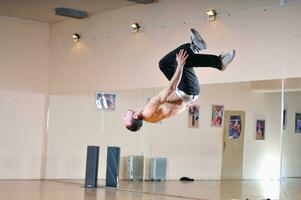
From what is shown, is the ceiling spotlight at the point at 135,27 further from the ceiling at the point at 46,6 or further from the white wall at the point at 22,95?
the white wall at the point at 22,95

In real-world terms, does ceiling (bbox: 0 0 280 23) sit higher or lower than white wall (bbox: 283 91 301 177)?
higher

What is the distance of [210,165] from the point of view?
37.0 feet

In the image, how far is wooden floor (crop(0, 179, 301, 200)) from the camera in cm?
995

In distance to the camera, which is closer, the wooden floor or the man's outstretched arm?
the man's outstretched arm

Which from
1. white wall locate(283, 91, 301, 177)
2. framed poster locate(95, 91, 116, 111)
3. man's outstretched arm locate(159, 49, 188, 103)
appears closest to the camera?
man's outstretched arm locate(159, 49, 188, 103)

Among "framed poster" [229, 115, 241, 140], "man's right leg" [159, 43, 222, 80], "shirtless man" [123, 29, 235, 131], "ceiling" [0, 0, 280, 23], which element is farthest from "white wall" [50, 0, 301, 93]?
"shirtless man" [123, 29, 235, 131]

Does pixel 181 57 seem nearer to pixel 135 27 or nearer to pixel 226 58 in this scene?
pixel 226 58

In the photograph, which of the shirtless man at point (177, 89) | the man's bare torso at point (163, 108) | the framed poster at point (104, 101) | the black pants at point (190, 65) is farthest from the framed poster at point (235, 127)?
the framed poster at point (104, 101)

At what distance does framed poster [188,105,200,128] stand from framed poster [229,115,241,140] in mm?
668

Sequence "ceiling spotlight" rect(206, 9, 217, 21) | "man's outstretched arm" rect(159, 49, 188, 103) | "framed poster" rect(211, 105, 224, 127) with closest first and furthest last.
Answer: "man's outstretched arm" rect(159, 49, 188, 103) < "ceiling spotlight" rect(206, 9, 217, 21) < "framed poster" rect(211, 105, 224, 127)

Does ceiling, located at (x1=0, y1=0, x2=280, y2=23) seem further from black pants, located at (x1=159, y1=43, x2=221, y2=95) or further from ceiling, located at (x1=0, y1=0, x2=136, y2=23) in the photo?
black pants, located at (x1=159, y1=43, x2=221, y2=95)

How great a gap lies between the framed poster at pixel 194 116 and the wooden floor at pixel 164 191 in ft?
3.46

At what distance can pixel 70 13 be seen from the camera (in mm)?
13289

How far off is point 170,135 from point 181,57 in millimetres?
3315
